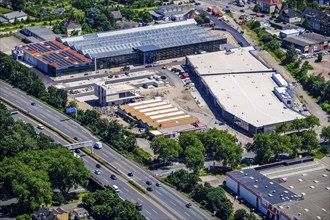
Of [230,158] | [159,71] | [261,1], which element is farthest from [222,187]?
[261,1]

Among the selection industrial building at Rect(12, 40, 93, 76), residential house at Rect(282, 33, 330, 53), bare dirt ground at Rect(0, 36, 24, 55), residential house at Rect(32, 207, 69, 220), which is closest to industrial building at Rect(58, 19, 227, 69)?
industrial building at Rect(12, 40, 93, 76)

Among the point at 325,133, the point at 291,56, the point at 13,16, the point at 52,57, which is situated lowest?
the point at 13,16

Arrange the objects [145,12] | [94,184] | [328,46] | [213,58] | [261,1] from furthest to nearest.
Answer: [261,1], [145,12], [328,46], [213,58], [94,184]

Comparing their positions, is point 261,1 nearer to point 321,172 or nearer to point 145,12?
point 145,12

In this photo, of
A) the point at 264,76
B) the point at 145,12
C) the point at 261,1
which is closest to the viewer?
the point at 264,76

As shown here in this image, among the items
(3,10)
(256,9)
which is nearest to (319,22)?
(256,9)

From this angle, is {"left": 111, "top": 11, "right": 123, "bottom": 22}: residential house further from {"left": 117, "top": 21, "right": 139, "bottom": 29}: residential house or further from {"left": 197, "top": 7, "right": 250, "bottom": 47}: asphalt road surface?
{"left": 197, "top": 7, "right": 250, "bottom": 47}: asphalt road surface

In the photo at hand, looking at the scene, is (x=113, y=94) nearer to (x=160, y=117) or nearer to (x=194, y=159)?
(x=160, y=117)
